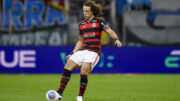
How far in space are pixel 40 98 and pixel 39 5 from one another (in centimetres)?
1608

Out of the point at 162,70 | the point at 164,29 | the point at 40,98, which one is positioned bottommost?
the point at 162,70

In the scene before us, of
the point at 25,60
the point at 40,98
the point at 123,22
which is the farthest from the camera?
the point at 123,22

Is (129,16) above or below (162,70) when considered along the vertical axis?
above

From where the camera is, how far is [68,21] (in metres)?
21.8

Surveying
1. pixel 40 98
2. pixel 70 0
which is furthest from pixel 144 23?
pixel 40 98

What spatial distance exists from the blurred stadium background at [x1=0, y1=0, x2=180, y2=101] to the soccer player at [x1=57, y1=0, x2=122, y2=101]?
26.3ft

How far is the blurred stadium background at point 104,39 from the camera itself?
18.6 m

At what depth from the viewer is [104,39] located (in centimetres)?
2041

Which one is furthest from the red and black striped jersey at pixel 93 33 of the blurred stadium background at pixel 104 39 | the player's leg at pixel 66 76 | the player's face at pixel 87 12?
the blurred stadium background at pixel 104 39

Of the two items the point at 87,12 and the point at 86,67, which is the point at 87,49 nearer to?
the point at 86,67

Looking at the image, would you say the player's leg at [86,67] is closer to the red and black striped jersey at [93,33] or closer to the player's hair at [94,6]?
the red and black striped jersey at [93,33]

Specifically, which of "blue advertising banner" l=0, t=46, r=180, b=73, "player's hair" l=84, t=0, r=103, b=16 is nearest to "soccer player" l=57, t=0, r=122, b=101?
A: "player's hair" l=84, t=0, r=103, b=16

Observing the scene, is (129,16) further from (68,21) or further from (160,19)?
(68,21)

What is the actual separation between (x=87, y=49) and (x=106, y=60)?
10.4 metres
